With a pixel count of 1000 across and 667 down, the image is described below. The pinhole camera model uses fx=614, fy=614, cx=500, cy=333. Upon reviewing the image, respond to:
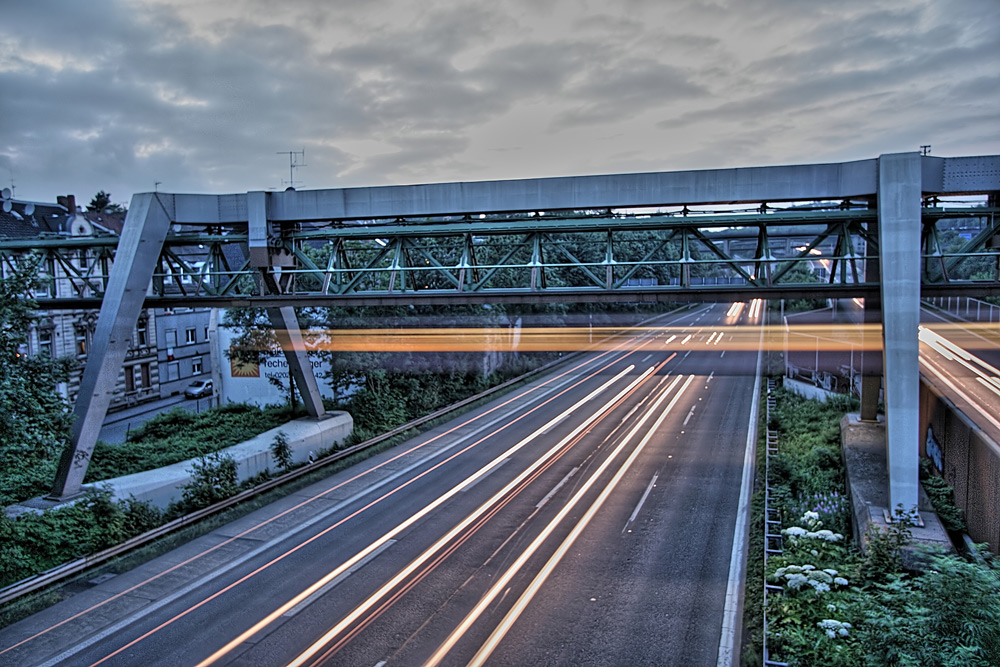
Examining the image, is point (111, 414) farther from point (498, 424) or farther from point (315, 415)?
point (498, 424)

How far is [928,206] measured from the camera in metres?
14.1

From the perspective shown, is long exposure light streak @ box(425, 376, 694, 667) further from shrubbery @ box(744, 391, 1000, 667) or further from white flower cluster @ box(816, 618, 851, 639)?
white flower cluster @ box(816, 618, 851, 639)

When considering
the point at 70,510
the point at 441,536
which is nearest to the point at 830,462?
the point at 441,536

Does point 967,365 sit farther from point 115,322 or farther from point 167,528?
point 115,322

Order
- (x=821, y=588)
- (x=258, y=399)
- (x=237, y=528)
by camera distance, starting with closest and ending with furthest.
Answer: (x=821, y=588)
(x=237, y=528)
(x=258, y=399)

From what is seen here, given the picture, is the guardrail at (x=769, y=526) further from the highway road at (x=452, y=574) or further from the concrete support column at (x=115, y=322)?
the concrete support column at (x=115, y=322)

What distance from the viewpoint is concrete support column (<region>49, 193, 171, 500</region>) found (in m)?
15.9

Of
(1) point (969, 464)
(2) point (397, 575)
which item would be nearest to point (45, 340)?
(2) point (397, 575)

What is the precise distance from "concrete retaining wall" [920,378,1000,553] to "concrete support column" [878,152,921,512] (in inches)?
41.6

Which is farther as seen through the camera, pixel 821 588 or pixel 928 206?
pixel 928 206

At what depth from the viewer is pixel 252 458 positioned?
19.2m

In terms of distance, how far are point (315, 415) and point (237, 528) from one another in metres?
8.26

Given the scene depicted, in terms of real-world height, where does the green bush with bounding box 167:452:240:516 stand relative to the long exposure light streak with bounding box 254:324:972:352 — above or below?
below

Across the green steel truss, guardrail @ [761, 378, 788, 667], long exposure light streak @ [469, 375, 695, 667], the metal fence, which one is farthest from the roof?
the metal fence
